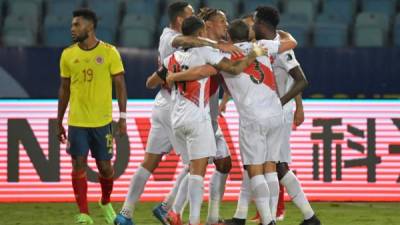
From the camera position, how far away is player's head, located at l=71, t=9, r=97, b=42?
35.3 ft

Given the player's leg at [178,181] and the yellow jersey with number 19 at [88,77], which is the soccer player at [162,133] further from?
the yellow jersey with number 19 at [88,77]

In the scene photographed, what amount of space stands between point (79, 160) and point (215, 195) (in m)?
1.38

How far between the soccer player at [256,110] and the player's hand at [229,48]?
0.08m

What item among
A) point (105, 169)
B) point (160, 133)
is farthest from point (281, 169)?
point (105, 169)

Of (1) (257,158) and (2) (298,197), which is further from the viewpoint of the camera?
(2) (298,197)

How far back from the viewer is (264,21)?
988cm

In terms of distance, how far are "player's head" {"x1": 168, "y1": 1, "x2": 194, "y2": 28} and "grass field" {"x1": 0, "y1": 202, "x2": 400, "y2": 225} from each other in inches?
74.3

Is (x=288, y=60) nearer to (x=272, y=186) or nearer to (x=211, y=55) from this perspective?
(x=211, y=55)

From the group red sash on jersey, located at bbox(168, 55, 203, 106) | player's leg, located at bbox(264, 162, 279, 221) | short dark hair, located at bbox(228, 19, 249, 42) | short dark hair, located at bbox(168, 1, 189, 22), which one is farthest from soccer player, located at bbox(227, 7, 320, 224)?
red sash on jersey, located at bbox(168, 55, 203, 106)

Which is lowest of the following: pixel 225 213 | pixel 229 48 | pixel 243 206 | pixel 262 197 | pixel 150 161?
pixel 225 213

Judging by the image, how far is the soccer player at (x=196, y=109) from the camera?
938 centimetres

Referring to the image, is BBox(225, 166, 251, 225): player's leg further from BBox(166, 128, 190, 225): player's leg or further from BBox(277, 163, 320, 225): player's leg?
BBox(166, 128, 190, 225): player's leg

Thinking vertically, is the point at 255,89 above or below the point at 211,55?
below

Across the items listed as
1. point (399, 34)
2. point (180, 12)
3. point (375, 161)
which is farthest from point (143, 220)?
point (399, 34)
